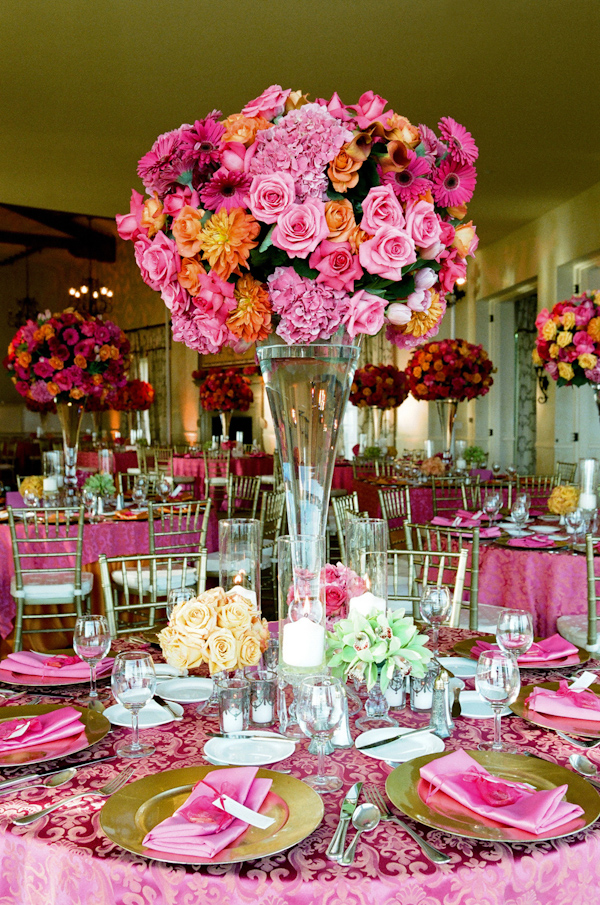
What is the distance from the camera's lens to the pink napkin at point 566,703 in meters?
1.59

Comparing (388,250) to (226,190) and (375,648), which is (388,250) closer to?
(226,190)

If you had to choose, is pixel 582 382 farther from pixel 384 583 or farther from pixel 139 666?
pixel 139 666

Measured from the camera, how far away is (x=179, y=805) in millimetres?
1223

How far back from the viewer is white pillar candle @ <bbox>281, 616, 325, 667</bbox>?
147 cm

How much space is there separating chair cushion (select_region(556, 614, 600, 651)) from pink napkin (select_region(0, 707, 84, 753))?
237cm

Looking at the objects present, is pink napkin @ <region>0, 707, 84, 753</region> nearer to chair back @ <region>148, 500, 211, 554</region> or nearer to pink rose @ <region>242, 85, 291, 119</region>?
pink rose @ <region>242, 85, 291, 119</region>

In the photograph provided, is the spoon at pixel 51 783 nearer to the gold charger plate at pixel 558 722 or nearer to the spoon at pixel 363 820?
the spoon at pixel 363 820

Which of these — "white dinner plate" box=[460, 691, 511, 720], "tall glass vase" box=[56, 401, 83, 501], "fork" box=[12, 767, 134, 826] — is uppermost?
"tall glass vase" box=[56, 401, 83, 501]

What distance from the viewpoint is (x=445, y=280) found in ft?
5.73

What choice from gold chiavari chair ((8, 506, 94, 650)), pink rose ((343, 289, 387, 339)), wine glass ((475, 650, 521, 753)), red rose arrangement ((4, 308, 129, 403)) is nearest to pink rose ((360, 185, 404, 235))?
pink rose ((343, 289, 387, 339))

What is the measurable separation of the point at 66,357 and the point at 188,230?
3.98 m

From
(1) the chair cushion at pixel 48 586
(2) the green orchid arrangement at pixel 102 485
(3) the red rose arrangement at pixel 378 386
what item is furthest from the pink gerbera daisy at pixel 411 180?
(3) the red rose arrangement at pixel 378 386

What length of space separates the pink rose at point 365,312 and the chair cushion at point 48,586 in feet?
9.59

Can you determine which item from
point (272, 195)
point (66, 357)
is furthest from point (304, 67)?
point (272, 195)
